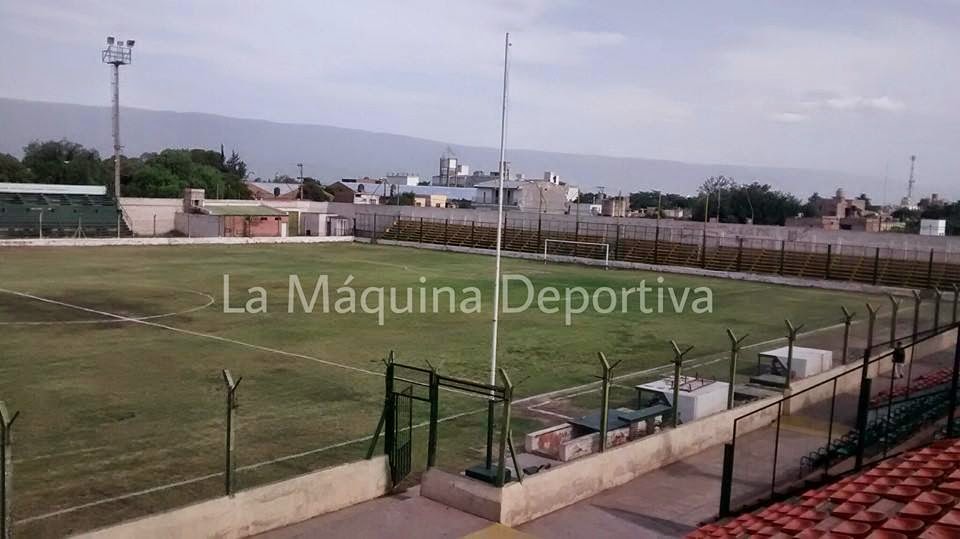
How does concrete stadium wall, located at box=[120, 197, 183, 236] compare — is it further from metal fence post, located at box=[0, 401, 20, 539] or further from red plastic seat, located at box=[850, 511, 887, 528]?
red plastic seat, located at box=[850, 511, 887, 528]

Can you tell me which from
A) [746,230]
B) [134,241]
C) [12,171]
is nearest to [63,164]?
[12,171]

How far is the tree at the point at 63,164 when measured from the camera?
289 ft

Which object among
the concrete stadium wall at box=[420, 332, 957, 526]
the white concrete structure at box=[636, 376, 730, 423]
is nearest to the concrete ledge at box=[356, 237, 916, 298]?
the white concrete structure at box=[636, 376, 730, 423]

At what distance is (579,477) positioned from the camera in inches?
388

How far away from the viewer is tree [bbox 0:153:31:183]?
86.3 meters

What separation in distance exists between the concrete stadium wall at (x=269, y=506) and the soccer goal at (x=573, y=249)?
3918 centimetres

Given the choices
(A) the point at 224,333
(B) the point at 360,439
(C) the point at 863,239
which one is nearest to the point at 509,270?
(C) the point at 863,239

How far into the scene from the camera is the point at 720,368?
1708cm

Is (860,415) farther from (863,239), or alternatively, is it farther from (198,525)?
(863,239)

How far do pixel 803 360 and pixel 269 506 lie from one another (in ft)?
35.8

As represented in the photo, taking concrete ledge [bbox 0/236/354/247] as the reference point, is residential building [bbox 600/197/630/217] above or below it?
above

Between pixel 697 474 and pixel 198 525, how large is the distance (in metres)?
6.51

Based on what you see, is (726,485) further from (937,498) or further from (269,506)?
(269,506)

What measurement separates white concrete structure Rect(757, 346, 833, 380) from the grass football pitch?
3.25 m
